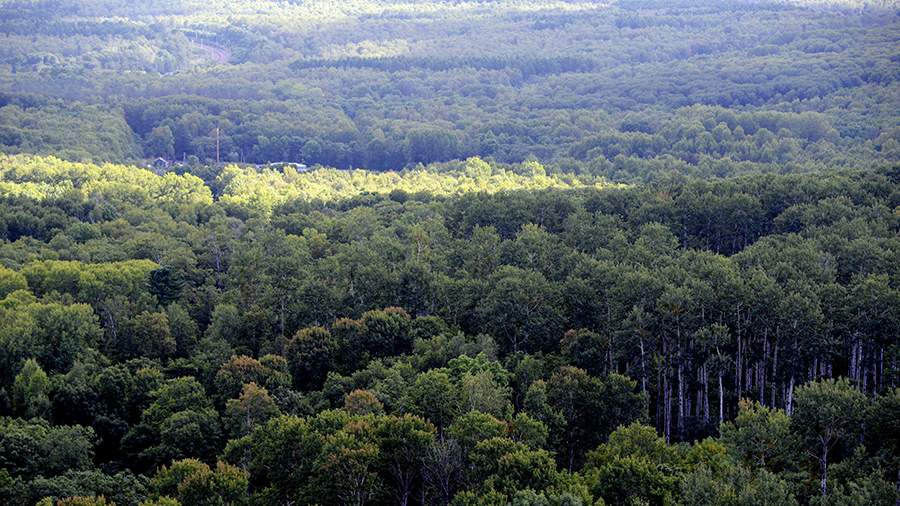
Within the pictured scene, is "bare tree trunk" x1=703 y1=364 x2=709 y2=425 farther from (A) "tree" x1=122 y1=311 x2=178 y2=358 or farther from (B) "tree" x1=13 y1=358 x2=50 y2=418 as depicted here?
(B) "tree" x1=13 y1=358 x2=50 y2=418

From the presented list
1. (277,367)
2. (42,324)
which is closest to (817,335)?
(277,367)

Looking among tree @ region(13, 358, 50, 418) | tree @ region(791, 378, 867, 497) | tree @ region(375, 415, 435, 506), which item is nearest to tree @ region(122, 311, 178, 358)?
tree @ region(13, 358, 50, 418)

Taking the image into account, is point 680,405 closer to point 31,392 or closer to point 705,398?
point 705,398

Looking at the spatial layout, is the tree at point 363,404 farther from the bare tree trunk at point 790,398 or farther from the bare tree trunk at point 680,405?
the bare tree trunk at point 790,398

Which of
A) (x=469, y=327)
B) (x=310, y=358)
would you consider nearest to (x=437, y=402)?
(x=310, y=358)

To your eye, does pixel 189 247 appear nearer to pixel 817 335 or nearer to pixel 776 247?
pixel 776 247
